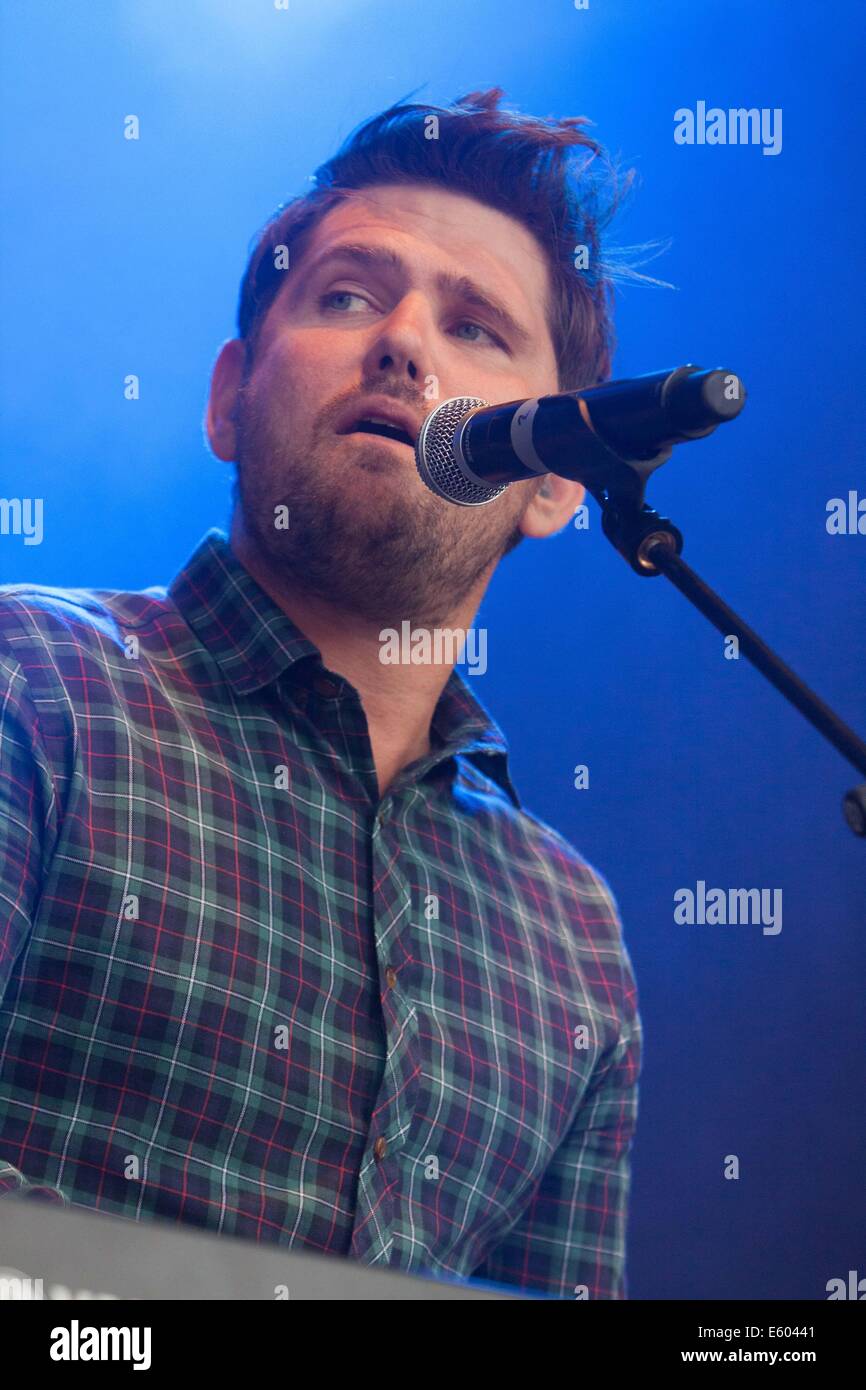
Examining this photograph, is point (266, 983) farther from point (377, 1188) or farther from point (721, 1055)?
point (721, 1055)

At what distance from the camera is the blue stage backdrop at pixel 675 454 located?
1.93 metres

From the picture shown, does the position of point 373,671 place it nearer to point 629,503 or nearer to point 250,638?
point 250,638

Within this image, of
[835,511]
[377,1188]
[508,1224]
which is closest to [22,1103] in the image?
[377,1188]

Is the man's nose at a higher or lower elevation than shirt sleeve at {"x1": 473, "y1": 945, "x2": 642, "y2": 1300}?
higher

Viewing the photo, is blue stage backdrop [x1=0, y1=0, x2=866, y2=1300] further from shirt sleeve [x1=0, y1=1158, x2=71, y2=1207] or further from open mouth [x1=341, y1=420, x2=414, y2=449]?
shirt sleeve [x1=0, y1=1158, x2=71, y2=1207]

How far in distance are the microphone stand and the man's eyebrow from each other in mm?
791

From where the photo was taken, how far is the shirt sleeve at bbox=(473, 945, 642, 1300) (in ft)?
5.97

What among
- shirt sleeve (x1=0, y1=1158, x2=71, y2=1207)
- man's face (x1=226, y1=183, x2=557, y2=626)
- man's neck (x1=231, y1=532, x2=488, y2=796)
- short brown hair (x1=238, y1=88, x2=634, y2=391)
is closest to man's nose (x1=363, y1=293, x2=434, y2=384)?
man's face (x1=226, y1=183, x2=557, y2=626)

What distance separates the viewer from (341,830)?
1818 mm

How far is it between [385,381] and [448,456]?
0.61 metres

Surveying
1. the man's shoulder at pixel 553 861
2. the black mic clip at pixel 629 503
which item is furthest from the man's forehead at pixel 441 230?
the black mic clip at pixel 629 503

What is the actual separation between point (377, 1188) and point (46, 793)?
1.88 ft

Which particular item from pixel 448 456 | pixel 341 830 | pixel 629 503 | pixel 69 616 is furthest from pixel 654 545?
pixel 69 616

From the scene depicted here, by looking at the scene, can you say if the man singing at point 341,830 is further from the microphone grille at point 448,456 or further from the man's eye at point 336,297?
the microphone grille at point 448,456
